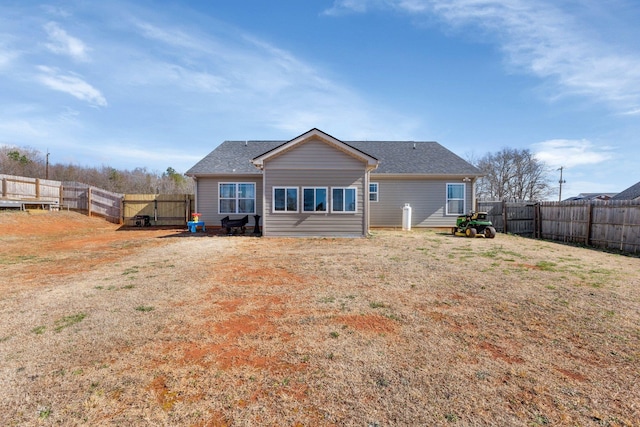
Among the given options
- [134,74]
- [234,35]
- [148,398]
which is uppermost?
[234,35]

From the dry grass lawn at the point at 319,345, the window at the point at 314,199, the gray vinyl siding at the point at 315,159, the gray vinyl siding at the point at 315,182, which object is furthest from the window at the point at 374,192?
the dry grass lawn at the point at 319,345

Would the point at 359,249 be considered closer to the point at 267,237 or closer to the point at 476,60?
the point at 267,237

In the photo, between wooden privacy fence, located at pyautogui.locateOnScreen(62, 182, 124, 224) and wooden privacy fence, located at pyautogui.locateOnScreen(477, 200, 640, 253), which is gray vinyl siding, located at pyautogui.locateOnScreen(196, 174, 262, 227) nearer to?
wooden privacy fence, located at pyautogui.locateOnScreen(62, 182, 124, 224)

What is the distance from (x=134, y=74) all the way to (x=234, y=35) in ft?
16.8

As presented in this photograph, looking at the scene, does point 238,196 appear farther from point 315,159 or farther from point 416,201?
point 416,201

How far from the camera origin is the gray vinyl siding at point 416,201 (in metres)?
16.6

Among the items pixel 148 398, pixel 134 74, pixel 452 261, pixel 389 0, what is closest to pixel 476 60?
pixel 389 0

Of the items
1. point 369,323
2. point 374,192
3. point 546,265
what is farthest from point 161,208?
point 546,265

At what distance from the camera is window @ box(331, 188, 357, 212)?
12.9 metres

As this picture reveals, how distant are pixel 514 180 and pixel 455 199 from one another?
28.4m

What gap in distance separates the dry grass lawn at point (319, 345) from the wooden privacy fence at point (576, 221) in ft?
14.7

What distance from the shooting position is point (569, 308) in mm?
4766

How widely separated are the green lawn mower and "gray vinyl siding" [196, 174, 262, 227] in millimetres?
10518

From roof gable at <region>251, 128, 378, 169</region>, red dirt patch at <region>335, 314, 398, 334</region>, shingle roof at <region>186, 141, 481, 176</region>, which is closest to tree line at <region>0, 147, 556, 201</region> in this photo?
shingle roof at <region>186, 141, 481, 176</region>
